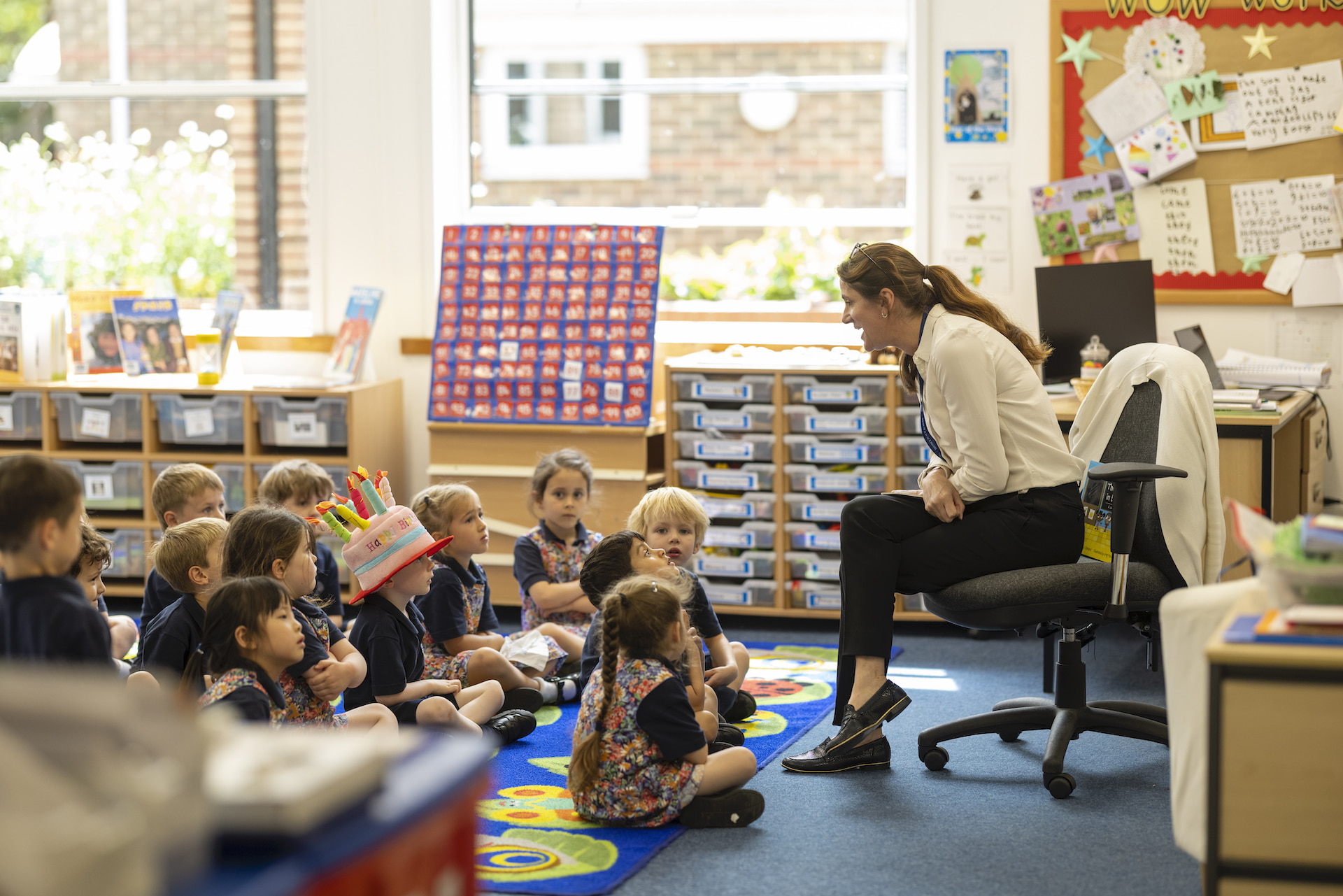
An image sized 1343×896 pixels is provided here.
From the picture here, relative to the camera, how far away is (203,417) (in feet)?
14.5

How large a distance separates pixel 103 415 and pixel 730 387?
7.28ft

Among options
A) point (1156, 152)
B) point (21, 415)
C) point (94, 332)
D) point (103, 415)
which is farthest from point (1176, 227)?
point (21, 415)

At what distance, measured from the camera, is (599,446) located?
14.0 feet

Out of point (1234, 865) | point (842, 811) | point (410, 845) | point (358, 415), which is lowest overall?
point (842, 811)

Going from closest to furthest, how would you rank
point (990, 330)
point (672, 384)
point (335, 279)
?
1. point (990, 330)
2. point (672, 384)
3. point (335, 279)

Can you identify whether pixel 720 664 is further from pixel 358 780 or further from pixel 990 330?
pixel 358 780

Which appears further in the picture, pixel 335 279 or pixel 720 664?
pixel 335 279

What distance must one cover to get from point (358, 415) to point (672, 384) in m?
1.10

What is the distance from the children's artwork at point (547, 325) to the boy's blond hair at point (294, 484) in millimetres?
941

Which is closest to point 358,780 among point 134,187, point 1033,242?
point 1033,242

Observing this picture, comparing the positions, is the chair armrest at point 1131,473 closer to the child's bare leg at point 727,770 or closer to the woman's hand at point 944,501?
the woman's hand at point 944,501

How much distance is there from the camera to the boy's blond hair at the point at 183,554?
8.60 feet

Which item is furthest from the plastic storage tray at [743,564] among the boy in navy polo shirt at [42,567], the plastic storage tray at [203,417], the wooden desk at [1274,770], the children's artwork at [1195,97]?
the wooden desk at [1274,770]

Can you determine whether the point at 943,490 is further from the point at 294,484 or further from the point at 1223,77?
the point at 1223,77
